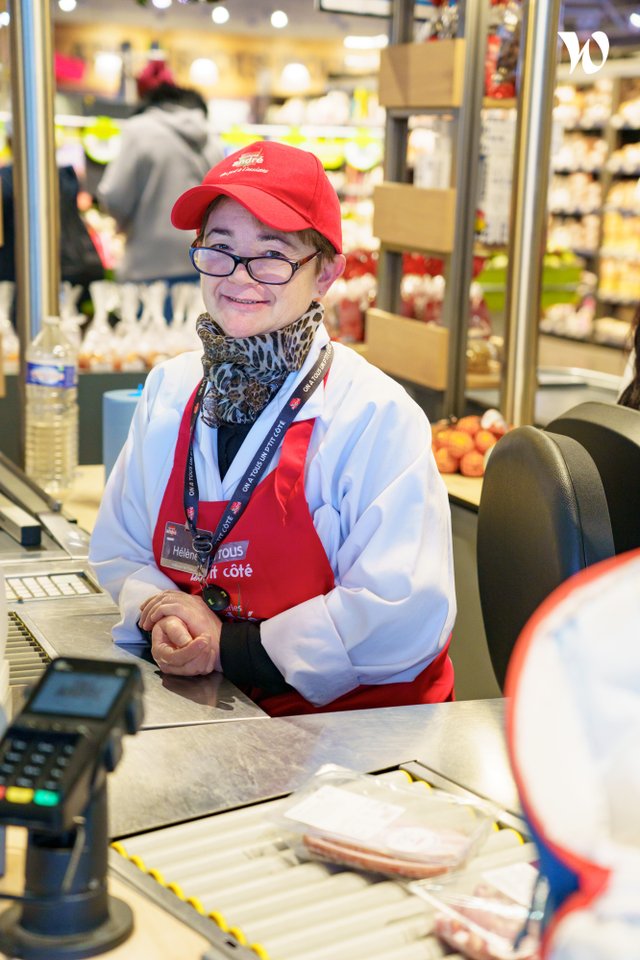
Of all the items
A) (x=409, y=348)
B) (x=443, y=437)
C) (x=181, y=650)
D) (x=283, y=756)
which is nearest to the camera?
(x=283, y=756)

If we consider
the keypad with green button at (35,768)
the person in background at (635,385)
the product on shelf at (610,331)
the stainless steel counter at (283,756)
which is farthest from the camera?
the product on shelf at (610,331)

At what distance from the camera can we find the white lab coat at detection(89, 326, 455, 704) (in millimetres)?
2068

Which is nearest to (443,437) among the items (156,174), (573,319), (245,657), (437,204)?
(437,204)

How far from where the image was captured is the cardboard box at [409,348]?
4.43m

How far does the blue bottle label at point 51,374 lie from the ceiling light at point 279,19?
884 cm

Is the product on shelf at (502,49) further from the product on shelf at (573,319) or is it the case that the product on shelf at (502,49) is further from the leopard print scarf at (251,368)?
the product on shelf at (573,319)

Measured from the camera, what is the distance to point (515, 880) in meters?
1.30

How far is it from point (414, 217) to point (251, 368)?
249cm

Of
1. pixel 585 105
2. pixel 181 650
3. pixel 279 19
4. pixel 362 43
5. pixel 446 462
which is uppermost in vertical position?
pixel 279 19

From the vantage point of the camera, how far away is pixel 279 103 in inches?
447

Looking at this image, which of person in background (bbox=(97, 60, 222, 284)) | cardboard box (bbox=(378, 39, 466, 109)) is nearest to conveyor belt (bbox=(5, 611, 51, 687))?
cardboard box (bbox=(378, 39, 466, 109))

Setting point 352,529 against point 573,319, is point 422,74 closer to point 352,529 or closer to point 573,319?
point 352,529

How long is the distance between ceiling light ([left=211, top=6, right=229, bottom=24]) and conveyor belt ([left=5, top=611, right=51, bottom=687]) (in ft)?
32.2

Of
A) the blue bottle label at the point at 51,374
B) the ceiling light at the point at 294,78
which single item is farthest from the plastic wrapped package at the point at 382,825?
the ceiling light at the point at 294,78
